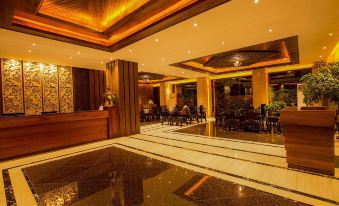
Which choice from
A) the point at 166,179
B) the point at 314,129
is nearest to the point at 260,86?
the point at 314,129

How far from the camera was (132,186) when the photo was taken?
9.90ft

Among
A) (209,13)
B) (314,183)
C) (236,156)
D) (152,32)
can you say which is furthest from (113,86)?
(314,183)

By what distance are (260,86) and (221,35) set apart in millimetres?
8005

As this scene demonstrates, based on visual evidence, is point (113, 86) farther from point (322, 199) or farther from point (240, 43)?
point (322, 199)

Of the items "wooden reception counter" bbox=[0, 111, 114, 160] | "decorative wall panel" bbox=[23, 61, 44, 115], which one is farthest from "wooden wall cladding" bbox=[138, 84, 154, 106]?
"wooden reception counter" bbox=[0, 111, 114, 160]

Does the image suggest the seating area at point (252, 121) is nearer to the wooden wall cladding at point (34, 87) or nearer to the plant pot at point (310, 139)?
the plant pot at point (310, 139)

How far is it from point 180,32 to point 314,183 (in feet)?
14.8

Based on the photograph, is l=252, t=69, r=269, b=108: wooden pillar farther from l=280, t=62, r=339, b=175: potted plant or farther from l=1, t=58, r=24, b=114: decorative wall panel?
l=1, t=58, r=24, b=114: decorative wall panel

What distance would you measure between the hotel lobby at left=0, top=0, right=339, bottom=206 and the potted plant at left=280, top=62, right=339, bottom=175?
2 centimetres

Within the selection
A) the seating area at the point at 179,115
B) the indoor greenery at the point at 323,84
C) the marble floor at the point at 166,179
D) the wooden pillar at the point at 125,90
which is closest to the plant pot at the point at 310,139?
the marble floor at the point at 166,179

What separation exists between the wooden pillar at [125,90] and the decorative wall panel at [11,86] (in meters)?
3.50

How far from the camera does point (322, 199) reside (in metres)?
2.45

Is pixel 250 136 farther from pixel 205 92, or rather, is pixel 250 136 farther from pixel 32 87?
pixel 32 87

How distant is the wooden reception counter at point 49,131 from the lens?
4855 mm
